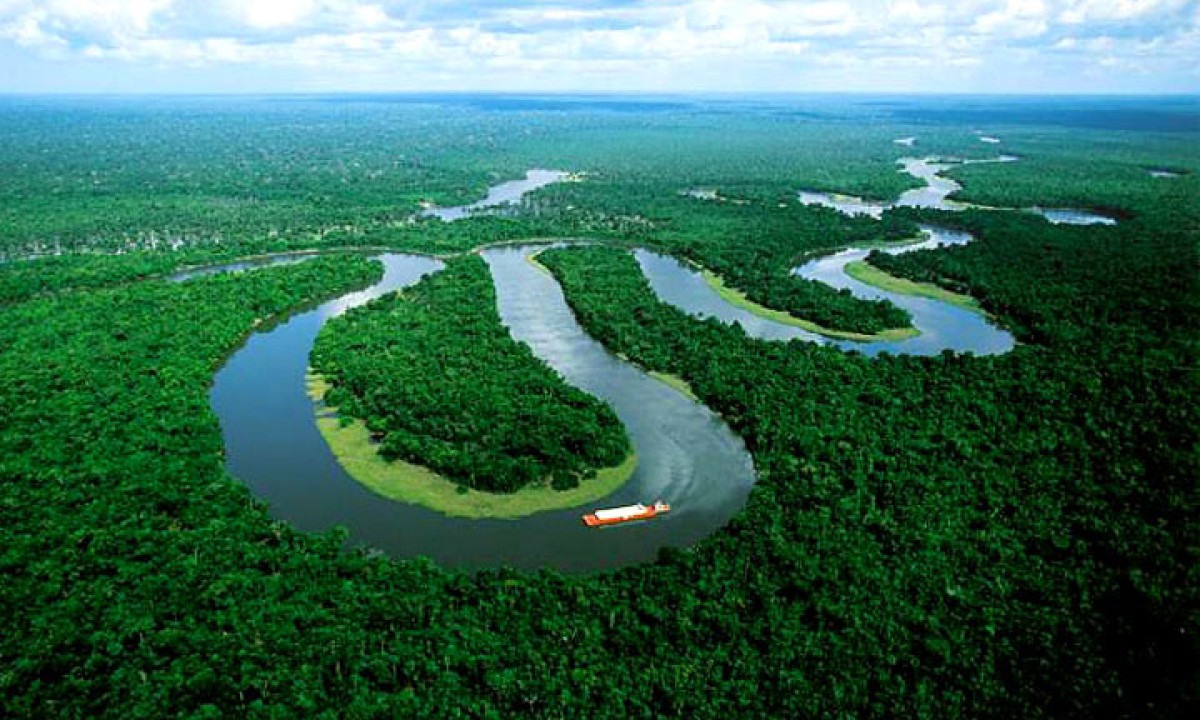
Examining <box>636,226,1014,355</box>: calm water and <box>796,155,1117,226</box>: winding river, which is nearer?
<box>636,226,1014,355</box>: calm water

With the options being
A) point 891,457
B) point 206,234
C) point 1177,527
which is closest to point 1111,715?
point 1177,527

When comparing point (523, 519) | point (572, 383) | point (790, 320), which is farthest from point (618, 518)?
point (790, 320)

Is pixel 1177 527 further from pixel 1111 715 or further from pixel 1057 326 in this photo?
pixel 1057 326

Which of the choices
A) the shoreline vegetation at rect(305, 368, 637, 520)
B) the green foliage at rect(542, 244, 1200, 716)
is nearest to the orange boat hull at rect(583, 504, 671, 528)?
Result: the shoreline vegetation at rect(305, 368, 637, 520)

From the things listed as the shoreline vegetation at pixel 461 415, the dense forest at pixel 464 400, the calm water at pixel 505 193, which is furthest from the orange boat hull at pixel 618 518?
the calm water at pixel 505 193

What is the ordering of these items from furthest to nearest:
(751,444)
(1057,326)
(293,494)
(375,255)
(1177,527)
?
(375,255) → (1057,326) → (751,444) → (293,494) → (1177,527)

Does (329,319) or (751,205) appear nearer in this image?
(329,319)

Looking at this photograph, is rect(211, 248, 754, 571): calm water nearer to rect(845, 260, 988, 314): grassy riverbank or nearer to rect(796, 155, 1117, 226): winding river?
rect(845, 260, 988, 314): grassy riverbank
